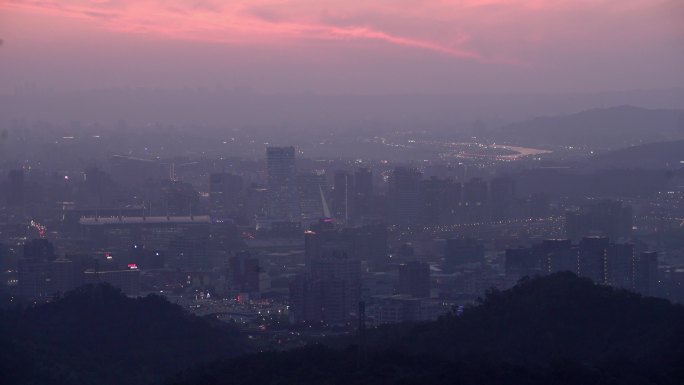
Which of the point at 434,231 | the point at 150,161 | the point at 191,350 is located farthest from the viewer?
the point at 150,161

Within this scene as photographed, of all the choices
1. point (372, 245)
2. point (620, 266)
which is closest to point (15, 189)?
point (372, 245)

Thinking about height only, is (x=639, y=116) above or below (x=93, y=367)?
above

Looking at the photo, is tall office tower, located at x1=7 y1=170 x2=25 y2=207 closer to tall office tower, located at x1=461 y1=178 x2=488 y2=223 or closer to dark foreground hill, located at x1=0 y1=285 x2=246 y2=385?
tall office tower, located at x1=461 y1=178 x2=488 y2=223

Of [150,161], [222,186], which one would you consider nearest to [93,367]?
[222,186]

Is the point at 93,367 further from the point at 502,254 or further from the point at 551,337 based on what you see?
the point at 502,254

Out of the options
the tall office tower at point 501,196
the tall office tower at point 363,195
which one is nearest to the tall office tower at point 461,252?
the tall office tower at point 501,196

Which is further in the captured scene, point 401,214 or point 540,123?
point 540,123

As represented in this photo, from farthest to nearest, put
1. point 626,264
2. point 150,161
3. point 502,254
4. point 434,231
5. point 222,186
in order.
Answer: point 150,161 < point 222,186 < point 434,231 < point 502,254 < point 626,264
